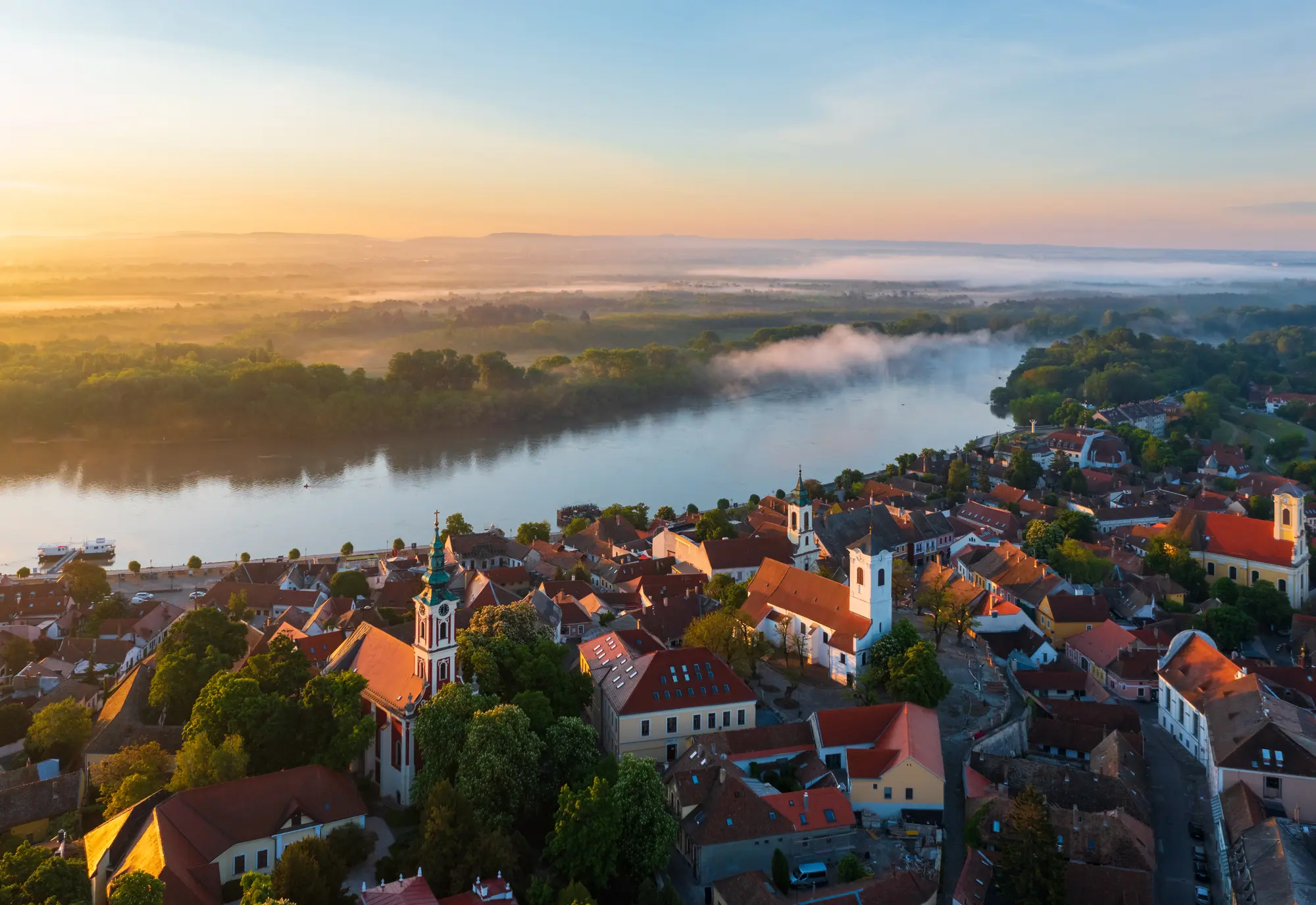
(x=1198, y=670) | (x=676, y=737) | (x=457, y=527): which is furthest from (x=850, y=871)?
(x=457, y=527)

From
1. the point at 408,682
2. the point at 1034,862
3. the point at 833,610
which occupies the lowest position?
the point at 1034,862

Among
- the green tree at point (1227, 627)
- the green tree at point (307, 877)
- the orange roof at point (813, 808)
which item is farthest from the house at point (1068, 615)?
the green tree at point (307, 877)

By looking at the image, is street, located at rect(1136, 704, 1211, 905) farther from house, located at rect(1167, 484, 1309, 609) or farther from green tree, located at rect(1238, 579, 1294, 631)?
house, located at rect(1167, 484, 1309, 609)

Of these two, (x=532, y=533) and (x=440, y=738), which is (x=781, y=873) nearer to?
(x=440, y=738)

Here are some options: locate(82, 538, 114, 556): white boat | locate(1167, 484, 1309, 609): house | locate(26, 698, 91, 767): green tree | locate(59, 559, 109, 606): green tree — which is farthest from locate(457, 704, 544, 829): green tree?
locate(82, 538, 114, 556): white boat

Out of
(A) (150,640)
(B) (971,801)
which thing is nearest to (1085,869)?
(B) (971,801)

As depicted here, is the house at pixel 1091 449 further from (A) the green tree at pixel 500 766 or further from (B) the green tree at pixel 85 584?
(B) the green tree at pixel 85 584

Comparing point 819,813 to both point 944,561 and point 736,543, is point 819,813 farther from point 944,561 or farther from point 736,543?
point 944,561
